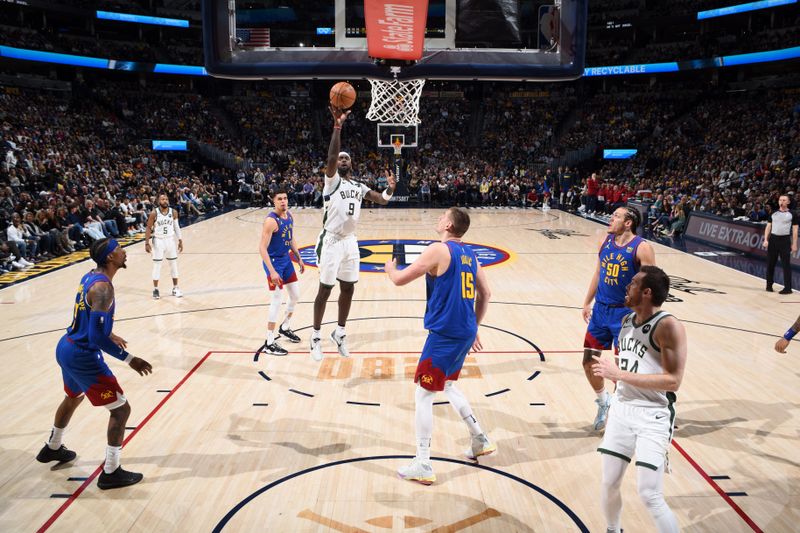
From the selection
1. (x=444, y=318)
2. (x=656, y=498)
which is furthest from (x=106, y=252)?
(x=656, y=498)

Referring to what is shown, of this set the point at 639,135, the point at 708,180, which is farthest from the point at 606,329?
the point at 639,135

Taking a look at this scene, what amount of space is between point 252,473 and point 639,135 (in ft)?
115

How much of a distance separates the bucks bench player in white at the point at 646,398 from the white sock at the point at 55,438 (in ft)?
12.7

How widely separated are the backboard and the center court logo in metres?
4.02

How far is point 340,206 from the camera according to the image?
6.65m

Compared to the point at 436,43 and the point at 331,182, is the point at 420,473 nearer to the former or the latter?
the point at 331,182

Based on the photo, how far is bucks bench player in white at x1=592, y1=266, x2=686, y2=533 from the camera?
3.06 metres

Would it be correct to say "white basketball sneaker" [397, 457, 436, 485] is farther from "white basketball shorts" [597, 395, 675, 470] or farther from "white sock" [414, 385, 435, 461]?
"white basketball shorts" [597, 395, 675, 470]

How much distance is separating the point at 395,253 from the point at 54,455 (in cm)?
1002

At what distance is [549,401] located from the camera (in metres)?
5.77

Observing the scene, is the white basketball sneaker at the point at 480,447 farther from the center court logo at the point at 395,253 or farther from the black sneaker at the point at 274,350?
the center court logo at the point at 395,253

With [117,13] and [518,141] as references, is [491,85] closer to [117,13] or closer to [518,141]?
[518,141]

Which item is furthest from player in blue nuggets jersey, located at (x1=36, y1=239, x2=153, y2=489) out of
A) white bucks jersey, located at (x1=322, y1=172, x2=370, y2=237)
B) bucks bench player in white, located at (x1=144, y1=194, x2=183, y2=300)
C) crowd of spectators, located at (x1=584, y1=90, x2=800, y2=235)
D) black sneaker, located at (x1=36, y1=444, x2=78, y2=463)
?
crowd of spectators, located at (x1=584, y1=90, x2=800, y2=235)

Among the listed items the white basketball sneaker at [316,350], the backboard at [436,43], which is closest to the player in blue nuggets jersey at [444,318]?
the white basketball sneaker at [316,350]
